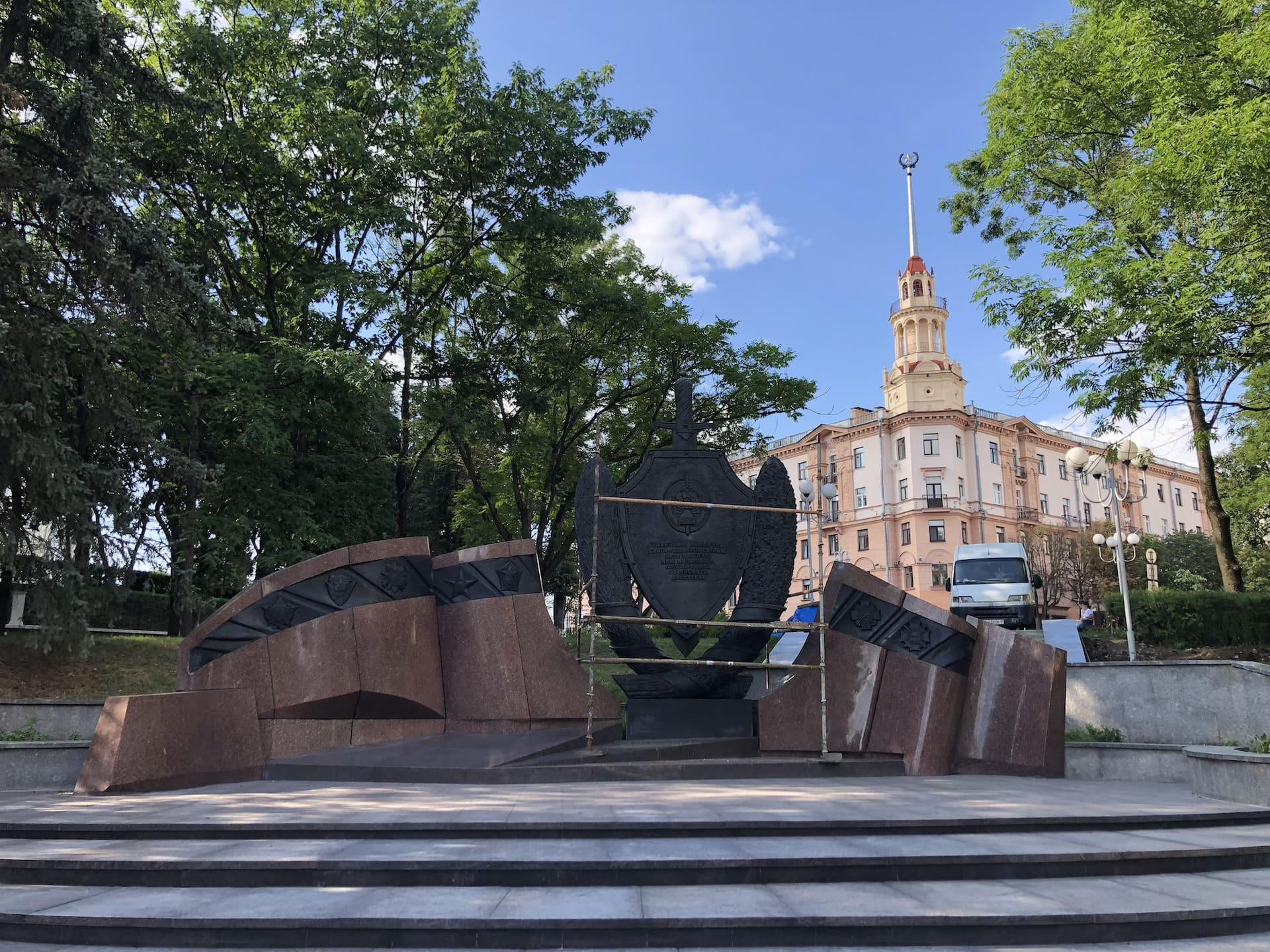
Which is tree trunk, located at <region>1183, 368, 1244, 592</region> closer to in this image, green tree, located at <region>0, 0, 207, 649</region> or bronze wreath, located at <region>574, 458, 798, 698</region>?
bronze wreath, located at <region>574, 458, 798, 698</region>

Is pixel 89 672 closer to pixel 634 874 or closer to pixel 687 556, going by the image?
pixel 687 556

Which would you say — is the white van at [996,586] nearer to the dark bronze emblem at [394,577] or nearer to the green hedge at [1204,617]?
the green hedge at [1204,617]

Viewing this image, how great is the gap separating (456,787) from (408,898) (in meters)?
3.68

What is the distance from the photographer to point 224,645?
9414 mm

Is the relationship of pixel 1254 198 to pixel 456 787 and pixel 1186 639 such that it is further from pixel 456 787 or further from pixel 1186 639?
pixel 456 787

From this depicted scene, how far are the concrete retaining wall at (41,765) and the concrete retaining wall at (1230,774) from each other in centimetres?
1113

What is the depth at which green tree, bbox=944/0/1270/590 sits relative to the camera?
39.9ft

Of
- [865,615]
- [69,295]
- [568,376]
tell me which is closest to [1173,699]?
[865,615]

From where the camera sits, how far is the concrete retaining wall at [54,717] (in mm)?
9844

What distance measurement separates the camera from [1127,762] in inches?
381

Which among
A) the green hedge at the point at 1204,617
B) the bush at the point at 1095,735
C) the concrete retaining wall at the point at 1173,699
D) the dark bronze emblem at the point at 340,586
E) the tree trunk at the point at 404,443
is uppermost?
the tree trunk at the point at 404,443

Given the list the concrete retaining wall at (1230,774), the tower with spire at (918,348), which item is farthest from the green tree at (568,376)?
the tower with spire at (918,348)

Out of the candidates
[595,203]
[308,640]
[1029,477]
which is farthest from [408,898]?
[1029,477]

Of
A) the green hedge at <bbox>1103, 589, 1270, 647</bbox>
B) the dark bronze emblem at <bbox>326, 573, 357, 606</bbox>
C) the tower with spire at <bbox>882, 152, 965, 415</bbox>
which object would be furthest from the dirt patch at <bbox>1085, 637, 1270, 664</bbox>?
the tower with spire at <bbox>882, 152, 965, 415</bbox>
